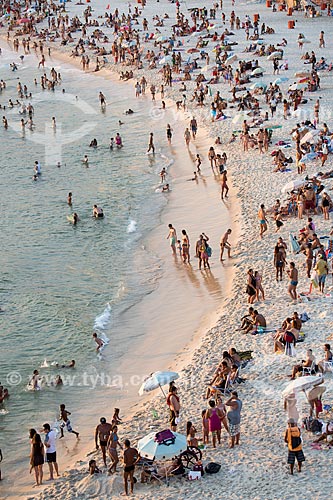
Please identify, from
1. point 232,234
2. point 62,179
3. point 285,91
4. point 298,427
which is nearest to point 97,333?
point 232,234

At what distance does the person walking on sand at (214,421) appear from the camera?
13.5 m

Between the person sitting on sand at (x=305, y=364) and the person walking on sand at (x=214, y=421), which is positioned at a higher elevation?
the person sitting on sand at (x=305, y=364)

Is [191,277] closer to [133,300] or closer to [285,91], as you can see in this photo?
[133,300]

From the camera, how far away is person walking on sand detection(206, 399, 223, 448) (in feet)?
44.4

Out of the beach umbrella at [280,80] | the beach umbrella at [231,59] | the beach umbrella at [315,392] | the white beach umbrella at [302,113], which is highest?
the beach umbrella at [231,59]

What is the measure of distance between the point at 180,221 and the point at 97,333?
24.3ft

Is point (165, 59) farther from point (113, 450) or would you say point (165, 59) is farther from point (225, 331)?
point (113, 450)

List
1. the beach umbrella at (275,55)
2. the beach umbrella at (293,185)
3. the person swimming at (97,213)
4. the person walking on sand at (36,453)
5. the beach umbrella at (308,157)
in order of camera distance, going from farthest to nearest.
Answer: the beach umbrella at (275,55), the person swimming at (97,213), the beach umbrella at (308,157), the beach umbrella at (293,185), the person walking on sand at (36,453)

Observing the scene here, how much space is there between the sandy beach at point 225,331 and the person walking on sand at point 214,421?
0.20 m

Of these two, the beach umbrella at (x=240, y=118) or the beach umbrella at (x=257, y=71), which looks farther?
the beach umbrella at (x=257, y=71)

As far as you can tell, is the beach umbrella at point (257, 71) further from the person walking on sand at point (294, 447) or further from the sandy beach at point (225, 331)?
the person walking on sand at point (294, 447)

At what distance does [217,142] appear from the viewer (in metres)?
32.7

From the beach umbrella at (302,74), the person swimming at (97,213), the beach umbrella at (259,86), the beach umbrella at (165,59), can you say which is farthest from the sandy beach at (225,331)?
the beach umbrella at (165,59)

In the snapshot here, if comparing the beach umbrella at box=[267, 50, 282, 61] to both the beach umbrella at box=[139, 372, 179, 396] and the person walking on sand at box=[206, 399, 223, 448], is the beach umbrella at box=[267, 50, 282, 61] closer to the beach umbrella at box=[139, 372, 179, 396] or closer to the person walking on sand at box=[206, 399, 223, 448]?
the beach umbrella at box=[139, 372, 179, 396]
